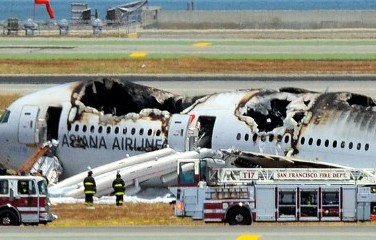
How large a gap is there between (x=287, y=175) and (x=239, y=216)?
4539 millimetres

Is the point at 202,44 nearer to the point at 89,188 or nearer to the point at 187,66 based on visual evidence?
the point at 187,66

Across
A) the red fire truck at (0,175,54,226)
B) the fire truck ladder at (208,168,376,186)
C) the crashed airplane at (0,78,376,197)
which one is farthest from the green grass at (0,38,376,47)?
the red fire truck at (0,175,54,226)

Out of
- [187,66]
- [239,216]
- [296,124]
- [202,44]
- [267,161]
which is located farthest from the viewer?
[202,44]

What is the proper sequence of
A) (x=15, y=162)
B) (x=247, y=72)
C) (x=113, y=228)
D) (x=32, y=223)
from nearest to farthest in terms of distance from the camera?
(x=113, y=228) → (x=32, y=223) → (x=15, y=162) → (x=247, y=72)

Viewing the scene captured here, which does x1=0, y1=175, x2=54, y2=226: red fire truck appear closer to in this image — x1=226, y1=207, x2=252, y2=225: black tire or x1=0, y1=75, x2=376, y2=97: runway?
x1=226, y1=207, x2=252, y2=225: black tire

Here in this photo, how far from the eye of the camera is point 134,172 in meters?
58.1

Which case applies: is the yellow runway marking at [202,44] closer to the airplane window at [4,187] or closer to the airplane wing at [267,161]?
the airplane wing at [267,161]

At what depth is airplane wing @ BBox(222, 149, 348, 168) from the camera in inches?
2202

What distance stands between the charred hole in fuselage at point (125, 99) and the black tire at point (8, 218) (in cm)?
1557

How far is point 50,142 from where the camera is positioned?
202 ft

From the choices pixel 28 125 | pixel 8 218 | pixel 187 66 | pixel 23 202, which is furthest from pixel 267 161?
pixel 187 66
